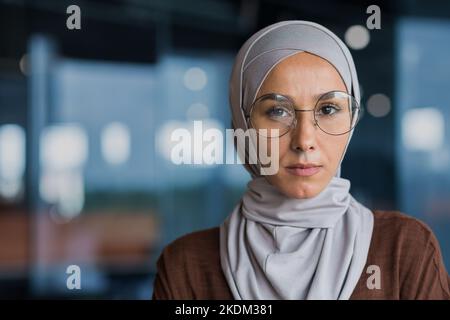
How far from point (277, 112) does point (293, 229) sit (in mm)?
130

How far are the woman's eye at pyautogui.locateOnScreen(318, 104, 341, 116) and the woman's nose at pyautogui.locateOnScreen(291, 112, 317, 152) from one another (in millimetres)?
14

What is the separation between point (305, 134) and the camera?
0.70 m

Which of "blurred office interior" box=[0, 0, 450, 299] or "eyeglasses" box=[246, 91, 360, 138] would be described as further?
"blurred office interior" box=[0, 0, 450, 299]

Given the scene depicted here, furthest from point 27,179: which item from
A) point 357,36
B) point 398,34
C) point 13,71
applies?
point 357,36

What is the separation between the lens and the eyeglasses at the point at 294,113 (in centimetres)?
71

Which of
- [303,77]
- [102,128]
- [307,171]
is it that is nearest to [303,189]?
[307,171]

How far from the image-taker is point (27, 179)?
331cm

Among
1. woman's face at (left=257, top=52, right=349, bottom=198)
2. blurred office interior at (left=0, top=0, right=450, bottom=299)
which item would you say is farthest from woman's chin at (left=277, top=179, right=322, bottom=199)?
blurred office interior at (left=0, top=0, right=450, bottom=299)

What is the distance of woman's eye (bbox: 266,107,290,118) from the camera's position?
2.34ft

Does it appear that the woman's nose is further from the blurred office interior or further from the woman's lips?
the blurred office interior

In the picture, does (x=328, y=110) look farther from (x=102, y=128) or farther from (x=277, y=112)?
(x=102, y=128)

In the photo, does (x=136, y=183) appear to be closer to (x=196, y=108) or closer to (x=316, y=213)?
(x=196, y=108)
